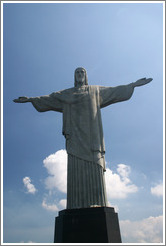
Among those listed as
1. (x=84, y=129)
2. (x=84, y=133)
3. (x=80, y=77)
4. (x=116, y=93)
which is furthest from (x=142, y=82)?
(x=84, y=133)

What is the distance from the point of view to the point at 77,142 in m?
8.84

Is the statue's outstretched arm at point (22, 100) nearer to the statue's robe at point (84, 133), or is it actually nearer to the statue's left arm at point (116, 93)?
the statue's robe at point (84, 133)

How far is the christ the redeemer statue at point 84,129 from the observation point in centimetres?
797

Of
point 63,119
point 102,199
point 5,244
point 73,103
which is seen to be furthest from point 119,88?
point 5,244

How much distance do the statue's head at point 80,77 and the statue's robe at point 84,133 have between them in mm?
338

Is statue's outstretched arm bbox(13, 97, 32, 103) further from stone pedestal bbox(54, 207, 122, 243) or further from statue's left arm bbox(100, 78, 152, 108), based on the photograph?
stone pedestal bbox(54, 207, 122, 243)

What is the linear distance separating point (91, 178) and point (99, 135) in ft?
6.02

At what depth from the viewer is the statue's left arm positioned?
383 inches

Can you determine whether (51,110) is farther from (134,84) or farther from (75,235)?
(75,235)

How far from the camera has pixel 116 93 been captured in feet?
32.4

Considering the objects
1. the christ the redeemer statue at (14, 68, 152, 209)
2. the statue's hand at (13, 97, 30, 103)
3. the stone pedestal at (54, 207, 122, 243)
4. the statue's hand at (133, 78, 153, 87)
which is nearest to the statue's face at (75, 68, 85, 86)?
the christ the redeemer statue at (14, 68, 152, 209)

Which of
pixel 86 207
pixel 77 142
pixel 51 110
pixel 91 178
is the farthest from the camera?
pixel 51 110

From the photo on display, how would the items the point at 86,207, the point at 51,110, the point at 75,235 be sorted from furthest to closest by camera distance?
the point at 51,110, the point at 86,207, the point at 75,235

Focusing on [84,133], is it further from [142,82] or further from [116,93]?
[142,82]
